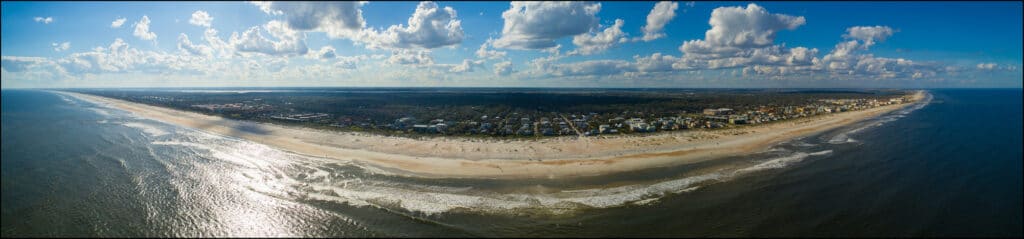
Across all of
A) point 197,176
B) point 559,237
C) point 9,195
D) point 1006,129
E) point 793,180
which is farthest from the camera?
point 1006,129

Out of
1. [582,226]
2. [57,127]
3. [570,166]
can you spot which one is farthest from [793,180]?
[57,127]

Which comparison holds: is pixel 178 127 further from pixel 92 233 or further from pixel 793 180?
pixel 793 180

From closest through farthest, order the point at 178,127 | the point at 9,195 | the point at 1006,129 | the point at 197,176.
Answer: the point at 9,195 → the point at 197,176 → the point at 1006,129 → the point at 178,127

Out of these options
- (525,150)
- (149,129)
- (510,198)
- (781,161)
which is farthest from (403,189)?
(149,129)

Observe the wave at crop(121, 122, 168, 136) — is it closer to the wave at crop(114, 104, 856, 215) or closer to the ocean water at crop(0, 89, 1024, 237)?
the ocean water at crop(0, 89, 1024, 237)

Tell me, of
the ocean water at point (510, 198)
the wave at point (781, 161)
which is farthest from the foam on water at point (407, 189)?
the ocean water at point (510, 198)

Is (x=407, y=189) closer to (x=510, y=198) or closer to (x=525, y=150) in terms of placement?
(x=510, y=198)
